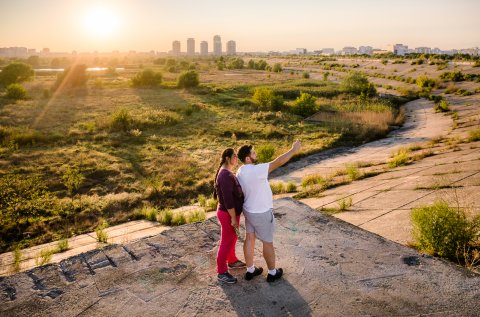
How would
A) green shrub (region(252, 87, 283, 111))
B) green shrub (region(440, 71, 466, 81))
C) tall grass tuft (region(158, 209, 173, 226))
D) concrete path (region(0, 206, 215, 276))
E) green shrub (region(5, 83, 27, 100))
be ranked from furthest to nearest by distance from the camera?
green shrub (region(440, 71, 466, 81)), green shrub (region(5, 83, 27, 100)), green shrub (region(252, 87, 283, 111)), tall grass tuft (region(158, 209, 173, 226)), concrete path (region(0, 206, 215, 276))

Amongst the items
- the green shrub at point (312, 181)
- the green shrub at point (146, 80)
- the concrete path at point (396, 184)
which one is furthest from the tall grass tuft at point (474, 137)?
the green shrub at point (146, 80)

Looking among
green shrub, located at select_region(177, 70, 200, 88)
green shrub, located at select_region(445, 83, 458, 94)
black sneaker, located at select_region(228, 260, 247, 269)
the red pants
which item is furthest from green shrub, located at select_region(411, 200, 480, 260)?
green shrub, located at select_region(177, 70, 200, 88)

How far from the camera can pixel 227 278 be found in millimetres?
4480

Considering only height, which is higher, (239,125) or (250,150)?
(250,150)

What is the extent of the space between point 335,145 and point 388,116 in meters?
7.47

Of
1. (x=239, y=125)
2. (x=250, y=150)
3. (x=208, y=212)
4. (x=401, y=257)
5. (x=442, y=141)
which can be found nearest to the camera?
(x=250, y=150)

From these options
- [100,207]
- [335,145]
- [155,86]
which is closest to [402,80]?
[155,86]

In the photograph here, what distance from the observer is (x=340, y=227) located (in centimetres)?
592

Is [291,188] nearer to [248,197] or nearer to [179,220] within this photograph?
Result: [179,220]

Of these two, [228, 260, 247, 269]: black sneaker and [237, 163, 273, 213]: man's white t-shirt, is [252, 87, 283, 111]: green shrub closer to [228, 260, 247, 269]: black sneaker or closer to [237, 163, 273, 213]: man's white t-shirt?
[228, 260, 247, 269]: black sneaker

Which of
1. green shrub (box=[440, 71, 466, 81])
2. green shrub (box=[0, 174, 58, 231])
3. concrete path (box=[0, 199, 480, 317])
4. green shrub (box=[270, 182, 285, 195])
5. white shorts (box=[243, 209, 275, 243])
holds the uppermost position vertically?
green shrub (box=[440, 71, 466, 81])

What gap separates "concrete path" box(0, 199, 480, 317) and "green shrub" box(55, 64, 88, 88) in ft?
145

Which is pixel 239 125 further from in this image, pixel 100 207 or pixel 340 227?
pixel 340 227

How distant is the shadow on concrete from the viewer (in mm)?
3918
